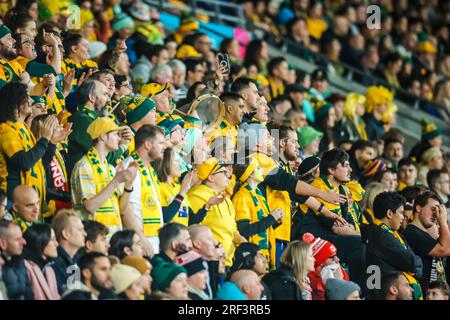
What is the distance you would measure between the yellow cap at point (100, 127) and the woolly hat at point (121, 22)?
16.4 feet

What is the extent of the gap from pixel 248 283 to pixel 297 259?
795 mm

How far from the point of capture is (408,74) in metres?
18.8

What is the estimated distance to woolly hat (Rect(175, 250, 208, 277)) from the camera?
9.33 m

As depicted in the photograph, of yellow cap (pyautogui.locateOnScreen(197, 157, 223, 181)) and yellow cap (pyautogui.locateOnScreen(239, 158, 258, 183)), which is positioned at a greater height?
yellow cap (pyautogui.locateOnScreen(197, 157, 223, 181))

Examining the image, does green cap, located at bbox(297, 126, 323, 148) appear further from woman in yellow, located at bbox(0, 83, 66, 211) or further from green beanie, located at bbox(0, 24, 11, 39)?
woman in yellow, located at bbox(0, 83, 66, 211)

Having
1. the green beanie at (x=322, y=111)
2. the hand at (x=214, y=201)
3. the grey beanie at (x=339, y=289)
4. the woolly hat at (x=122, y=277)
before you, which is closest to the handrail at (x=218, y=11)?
the green beanie at (x=322, y=111)

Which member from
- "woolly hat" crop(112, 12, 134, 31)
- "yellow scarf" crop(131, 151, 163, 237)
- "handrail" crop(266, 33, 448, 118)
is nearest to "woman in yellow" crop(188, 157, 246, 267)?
"yellow scarf" crop(131, 151, 163, 237)

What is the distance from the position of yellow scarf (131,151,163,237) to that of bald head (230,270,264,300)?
0.76 m

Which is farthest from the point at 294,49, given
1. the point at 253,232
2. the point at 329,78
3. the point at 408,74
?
the point at 253,232

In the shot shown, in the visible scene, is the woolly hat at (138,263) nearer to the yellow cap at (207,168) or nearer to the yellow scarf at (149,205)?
the yellow scarf at (149,205)

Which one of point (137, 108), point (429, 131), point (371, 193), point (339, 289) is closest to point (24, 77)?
point (137, 108)

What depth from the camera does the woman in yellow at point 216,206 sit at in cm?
1025
